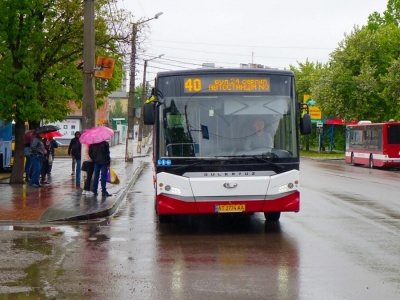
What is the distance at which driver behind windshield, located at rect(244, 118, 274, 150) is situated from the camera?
44.5 feet

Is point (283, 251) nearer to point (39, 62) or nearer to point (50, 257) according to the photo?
point (50, 257)

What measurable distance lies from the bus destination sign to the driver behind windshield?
0.70 meters

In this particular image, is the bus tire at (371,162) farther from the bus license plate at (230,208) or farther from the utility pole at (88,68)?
the bus license plate at (230,208)

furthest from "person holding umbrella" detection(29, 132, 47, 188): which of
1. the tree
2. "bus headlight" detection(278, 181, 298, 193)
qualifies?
"bus headlight" detection(278, 181, 298, 193)

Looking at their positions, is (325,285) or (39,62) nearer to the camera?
(325,285)

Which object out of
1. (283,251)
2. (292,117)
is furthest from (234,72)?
(283,251)

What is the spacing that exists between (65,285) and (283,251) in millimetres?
4023

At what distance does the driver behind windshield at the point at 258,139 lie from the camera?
1358 cm

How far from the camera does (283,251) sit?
11477mm

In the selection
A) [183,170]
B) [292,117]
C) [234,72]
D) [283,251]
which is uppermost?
[234,72]

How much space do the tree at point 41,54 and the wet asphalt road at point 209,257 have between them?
6.99 m

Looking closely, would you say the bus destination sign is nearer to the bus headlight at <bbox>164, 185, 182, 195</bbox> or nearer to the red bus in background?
the bus headlight at <bbox>164, 185, 182, 195</bbox>

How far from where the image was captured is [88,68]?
66.5 feet

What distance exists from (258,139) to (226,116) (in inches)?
29.4
